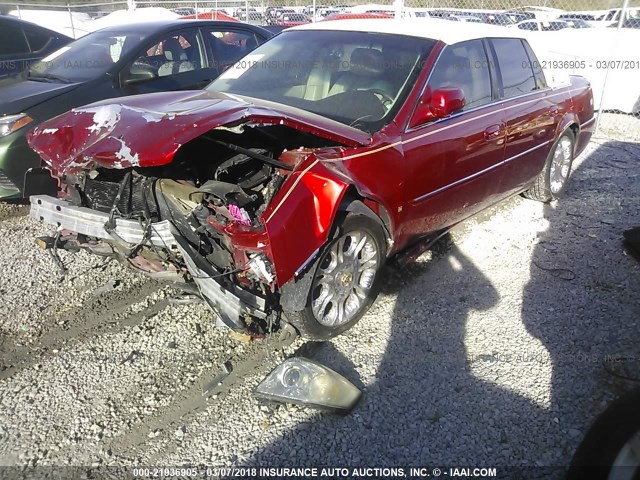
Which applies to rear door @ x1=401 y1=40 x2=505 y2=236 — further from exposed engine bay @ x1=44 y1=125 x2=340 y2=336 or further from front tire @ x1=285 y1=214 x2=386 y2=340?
exposed engine bay @ x1=44 y1=125 x2=340 y2=336

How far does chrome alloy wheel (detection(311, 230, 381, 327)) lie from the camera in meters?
3.03

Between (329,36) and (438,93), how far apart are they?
1133mm

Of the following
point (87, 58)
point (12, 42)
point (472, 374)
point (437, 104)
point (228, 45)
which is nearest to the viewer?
point (472, 374)

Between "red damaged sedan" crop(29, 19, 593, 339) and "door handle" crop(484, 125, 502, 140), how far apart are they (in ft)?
0.05

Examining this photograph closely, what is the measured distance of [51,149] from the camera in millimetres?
2723

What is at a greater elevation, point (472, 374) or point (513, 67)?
point (513, 67)

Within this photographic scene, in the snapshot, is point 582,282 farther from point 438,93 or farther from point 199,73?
point 199,73

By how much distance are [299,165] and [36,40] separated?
6267mm

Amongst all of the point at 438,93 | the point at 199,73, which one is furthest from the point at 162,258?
the point at 199,73

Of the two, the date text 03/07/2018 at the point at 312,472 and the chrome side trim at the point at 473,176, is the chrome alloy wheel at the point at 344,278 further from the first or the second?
the date text 03/07/2018 at the point at 312,472

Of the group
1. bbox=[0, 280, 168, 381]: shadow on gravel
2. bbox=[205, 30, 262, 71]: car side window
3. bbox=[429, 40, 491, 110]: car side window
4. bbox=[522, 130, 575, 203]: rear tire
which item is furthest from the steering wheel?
bbox=[205, 30, 262, 71]: car side window

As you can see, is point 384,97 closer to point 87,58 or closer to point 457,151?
point 457,151

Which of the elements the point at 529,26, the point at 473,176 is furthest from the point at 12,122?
the point at 529,26

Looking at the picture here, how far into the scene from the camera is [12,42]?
22.5ft
